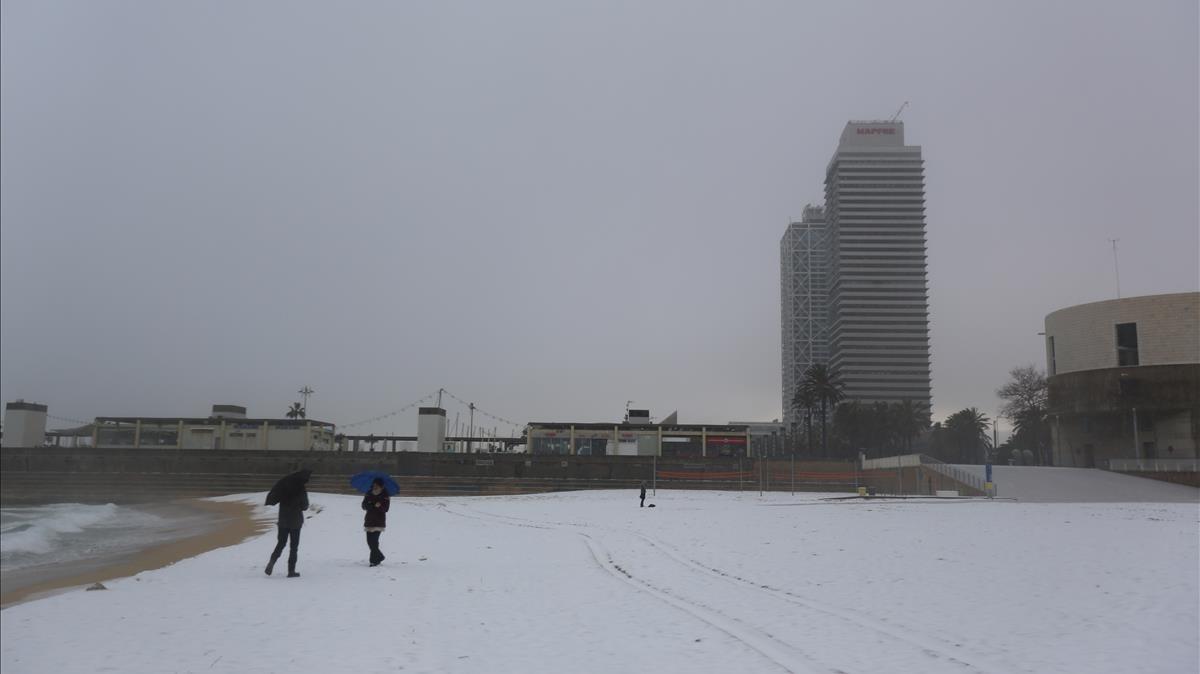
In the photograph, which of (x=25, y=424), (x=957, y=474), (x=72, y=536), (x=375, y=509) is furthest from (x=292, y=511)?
(x=957, y=474)

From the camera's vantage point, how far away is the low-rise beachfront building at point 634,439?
262 ft

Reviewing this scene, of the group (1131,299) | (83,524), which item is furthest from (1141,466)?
(83,524)

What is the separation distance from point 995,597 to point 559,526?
1622cm

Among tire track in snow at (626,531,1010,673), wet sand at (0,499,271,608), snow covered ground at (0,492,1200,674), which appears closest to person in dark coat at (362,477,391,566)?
snow covered ground at (0,492,1200,674)

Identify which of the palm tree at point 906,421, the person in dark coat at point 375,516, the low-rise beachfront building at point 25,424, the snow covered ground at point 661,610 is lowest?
the snow covered ground at point 661,610

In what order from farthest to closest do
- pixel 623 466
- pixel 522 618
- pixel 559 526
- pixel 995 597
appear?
pixel 623 466
pixel 559 526
pixel 995 597
pixel 522 618

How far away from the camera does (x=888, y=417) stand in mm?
123625

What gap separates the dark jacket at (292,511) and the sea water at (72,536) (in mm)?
3404

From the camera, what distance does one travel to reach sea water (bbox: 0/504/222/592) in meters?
12.5

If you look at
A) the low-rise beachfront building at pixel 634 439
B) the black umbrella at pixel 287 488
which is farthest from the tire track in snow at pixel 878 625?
the low-rise beachfront building at pixel 634 439

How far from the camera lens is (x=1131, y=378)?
6750 centimetres

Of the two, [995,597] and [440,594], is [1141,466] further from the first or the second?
[440,594]

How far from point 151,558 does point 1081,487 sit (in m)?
52.4

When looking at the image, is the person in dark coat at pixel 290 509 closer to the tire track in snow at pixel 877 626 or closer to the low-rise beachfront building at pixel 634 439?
the tire track in snow at pixel 877 626
